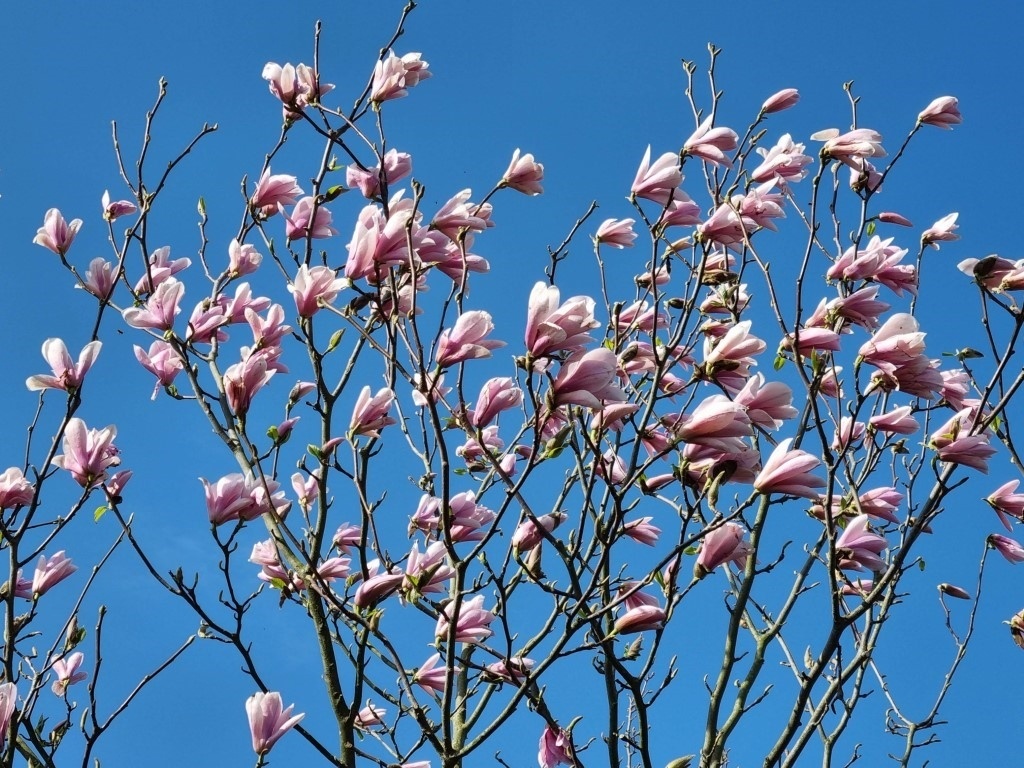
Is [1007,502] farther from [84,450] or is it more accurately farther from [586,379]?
[84,450]

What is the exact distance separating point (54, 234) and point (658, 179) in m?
2.08

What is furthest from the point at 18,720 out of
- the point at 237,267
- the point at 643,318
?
the point at 643,318

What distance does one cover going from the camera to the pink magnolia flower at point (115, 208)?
11.5 feet

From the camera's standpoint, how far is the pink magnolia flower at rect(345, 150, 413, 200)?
2.90 metres

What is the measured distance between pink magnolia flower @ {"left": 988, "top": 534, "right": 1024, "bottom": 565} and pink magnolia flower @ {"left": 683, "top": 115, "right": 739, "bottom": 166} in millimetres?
1574

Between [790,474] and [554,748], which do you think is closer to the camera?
[790,474]

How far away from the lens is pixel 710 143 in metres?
2.85

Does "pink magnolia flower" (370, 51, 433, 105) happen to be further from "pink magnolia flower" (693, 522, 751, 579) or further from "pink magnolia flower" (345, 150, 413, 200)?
"pink magnolia flower" (693, 522, 751, 579)

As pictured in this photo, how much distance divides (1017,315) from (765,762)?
4.58ft

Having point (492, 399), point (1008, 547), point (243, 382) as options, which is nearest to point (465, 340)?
point (492, 399)

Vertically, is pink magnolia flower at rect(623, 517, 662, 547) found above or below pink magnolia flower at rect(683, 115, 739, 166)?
below

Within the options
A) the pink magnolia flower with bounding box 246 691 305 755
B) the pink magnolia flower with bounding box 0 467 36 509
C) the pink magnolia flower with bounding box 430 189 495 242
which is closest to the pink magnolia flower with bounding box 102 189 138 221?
the pink magnolia flower with bounding box 0 467 36 509

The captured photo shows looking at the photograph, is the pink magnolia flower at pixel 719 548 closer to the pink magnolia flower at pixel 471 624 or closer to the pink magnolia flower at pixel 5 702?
the pink magnolia flower at pixel 471 624

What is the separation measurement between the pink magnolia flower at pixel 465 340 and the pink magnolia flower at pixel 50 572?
5.08 ft
